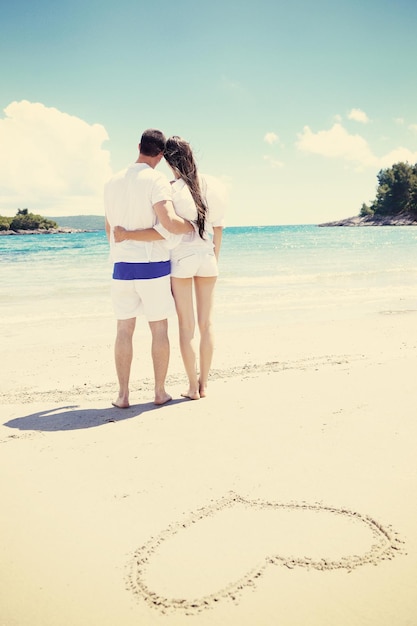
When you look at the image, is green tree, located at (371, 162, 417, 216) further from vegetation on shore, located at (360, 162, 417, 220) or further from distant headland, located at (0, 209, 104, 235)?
distant headland, located at (0, 209, 104, 235)

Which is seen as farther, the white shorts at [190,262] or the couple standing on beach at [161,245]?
the white shorts at [190,262]

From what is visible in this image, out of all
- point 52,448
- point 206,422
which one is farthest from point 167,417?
point 52,448

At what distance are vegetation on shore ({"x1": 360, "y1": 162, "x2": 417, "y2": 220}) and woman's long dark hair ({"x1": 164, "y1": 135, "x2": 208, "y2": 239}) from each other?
306 ft


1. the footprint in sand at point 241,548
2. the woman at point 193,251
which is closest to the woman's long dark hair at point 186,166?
the woman at point 193,251

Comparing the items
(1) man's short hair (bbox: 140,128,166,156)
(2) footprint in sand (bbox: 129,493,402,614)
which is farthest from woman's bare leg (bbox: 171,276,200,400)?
(2) footprint in sand (bbox: 129,493,402,614)

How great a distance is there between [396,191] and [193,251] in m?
100

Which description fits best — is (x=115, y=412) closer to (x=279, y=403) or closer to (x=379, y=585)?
(x=279, y=403)

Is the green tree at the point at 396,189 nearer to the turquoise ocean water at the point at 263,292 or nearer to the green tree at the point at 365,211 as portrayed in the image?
the green tree at the point at 365,211

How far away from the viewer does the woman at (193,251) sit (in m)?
3.83

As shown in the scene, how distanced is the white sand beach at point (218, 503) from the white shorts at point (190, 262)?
105cm

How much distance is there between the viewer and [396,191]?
9462 centimetres

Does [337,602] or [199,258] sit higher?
[199,258]

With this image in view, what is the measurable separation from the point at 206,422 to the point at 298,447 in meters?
0.75

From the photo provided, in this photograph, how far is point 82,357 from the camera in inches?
232
